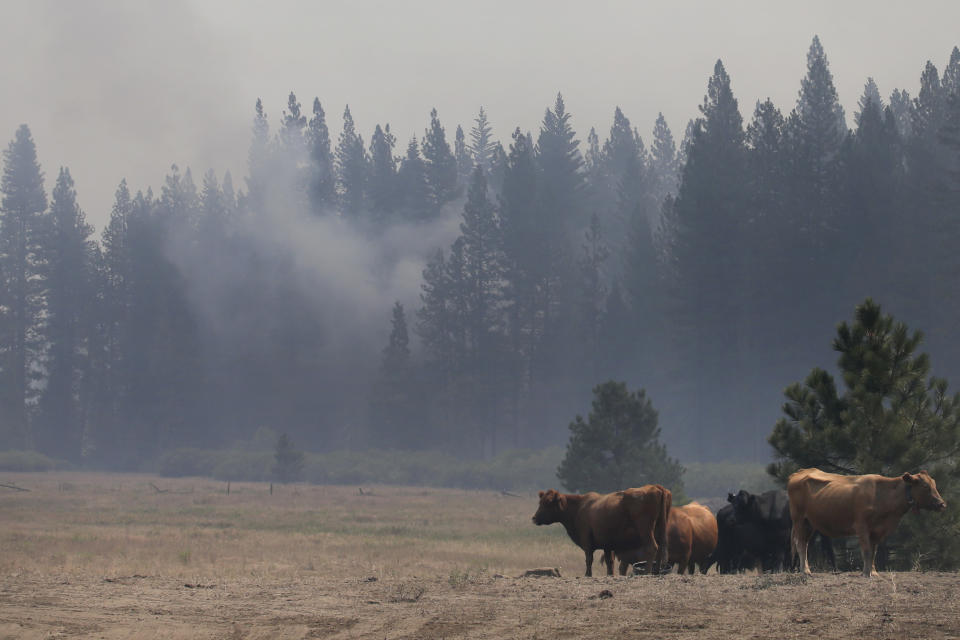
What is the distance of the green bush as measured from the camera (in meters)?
87.1

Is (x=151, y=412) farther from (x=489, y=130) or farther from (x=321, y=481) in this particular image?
(x=489, y=130)

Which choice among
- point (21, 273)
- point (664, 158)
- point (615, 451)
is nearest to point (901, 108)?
point (664, 158)

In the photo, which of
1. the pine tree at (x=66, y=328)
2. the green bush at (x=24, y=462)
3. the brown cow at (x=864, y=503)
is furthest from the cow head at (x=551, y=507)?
the pine tree at (x=66, y=328)

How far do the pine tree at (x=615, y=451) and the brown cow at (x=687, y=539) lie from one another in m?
17.8

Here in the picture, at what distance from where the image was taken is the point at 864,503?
14203 millimetres

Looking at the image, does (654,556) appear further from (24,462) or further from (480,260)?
(24,462)

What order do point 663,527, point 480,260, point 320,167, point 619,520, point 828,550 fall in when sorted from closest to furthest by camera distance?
1. point 663,527
2. point 828,550
3. point 619,520
4. point 480,260
5. point 320,167

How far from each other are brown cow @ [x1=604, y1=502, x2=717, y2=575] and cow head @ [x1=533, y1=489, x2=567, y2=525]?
5.46 ft

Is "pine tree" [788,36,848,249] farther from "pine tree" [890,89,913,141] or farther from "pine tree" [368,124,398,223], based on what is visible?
"pine tree" [368,124,398,223]

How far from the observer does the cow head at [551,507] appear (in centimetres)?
1973

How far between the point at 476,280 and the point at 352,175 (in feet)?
119

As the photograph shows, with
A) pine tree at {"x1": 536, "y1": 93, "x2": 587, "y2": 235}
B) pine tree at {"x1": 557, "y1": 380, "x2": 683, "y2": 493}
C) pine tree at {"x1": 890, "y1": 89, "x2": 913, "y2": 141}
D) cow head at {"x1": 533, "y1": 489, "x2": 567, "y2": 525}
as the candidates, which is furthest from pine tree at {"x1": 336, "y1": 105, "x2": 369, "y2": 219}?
cow head at {"x1": 533, "y1": 489, "x2": 567, "y2": 525}

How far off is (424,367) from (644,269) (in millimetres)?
25836

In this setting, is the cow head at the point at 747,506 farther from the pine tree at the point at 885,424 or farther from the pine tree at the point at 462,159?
the pine tree at the point at 462,159
